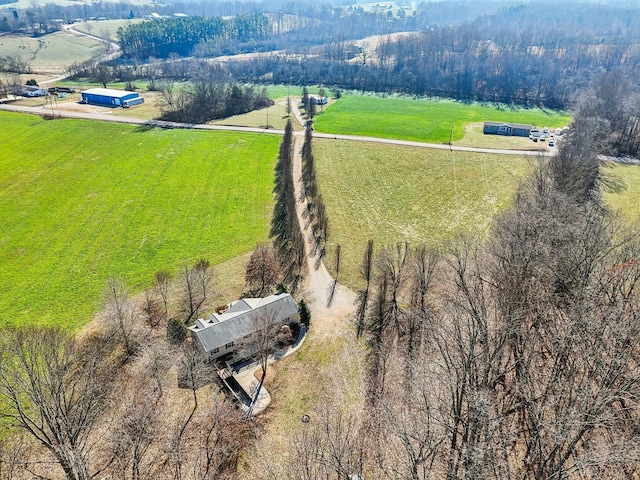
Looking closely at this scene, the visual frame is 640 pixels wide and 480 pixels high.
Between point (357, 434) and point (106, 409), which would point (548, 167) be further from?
point (106, 409)

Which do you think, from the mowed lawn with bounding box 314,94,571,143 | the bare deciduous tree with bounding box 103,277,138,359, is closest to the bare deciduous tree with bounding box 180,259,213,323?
the bare deciduous tree with bounding box 103,277,138,359

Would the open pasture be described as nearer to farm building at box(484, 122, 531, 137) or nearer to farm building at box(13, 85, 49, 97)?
farm building at box(484, 122, 531, 137)

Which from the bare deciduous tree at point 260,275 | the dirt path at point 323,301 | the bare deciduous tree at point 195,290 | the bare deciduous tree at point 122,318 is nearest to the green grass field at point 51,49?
the bare deciduous tree at point 195,290

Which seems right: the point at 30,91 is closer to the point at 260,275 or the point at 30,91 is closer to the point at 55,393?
the point at 260,275

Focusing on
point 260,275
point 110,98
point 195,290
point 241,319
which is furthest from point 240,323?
point 110,98

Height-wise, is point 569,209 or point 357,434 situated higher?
point 569,209

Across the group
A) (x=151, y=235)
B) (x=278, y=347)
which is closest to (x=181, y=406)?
(x=278, y=347)
